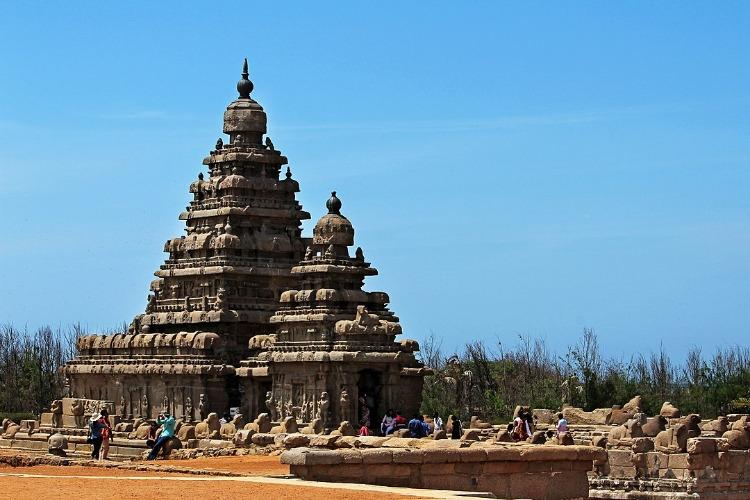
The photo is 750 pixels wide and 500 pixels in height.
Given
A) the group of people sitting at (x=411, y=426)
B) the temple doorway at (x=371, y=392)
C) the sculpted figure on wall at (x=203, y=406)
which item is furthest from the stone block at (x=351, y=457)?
the sculpted figure on wall at (x=203, y=406)

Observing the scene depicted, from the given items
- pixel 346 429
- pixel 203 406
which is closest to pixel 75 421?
pixel 203 406

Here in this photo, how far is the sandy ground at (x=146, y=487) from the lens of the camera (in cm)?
2812

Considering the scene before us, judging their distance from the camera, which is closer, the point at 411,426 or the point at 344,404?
the point at 411,426

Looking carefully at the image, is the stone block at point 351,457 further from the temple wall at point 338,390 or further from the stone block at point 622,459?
the temple wall at point 338,390

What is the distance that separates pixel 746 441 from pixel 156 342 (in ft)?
88.8

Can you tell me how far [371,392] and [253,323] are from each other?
8.20m

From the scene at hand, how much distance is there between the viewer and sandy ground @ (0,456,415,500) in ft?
92.3

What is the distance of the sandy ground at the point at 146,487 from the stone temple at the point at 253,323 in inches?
951

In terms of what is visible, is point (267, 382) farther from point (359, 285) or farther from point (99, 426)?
point (99, 426)

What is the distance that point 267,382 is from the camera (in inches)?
2469

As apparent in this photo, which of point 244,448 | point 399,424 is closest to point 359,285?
point 399,424

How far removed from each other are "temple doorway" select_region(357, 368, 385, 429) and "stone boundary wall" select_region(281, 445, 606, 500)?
24.0 meters

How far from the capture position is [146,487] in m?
29.7

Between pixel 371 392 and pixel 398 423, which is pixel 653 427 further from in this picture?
pixel 371 392
